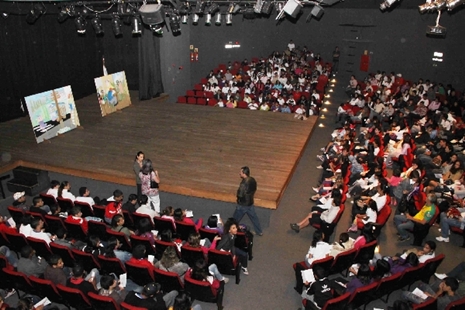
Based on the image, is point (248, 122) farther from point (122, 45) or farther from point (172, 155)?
point (122, 45)

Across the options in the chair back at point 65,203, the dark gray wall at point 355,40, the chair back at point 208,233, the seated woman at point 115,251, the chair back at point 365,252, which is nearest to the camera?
the seated woman at point 115,251

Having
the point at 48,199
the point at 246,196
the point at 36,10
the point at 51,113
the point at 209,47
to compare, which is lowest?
the point at 48,199

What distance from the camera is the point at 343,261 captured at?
5664 millimetres

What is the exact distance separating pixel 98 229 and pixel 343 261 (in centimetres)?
382

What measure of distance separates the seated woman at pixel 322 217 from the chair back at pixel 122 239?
3.02 meters

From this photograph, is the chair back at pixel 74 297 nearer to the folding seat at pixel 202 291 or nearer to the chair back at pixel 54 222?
the folding seat at pixel 202 291

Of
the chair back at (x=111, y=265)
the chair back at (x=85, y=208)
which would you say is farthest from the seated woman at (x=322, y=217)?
the chair back at (x=85, y=208)

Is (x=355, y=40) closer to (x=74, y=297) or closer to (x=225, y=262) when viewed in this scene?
(x=225, y=262)

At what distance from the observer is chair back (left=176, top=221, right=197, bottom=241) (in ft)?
19.9

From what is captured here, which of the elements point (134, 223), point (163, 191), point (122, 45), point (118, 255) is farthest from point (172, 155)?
point (122, 45)

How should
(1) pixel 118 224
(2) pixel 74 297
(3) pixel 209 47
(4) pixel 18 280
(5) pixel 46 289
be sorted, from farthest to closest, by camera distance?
(3) pixel 209 47 < (1) pixel 118 224 < (4) pixel 18 280 < (5) pixel 46 289 < (2) pixel 74 297

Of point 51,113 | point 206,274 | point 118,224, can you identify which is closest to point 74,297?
point 118,224

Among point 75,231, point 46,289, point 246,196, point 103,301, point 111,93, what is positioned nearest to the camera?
point 103,301

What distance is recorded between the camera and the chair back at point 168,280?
4852 mm
